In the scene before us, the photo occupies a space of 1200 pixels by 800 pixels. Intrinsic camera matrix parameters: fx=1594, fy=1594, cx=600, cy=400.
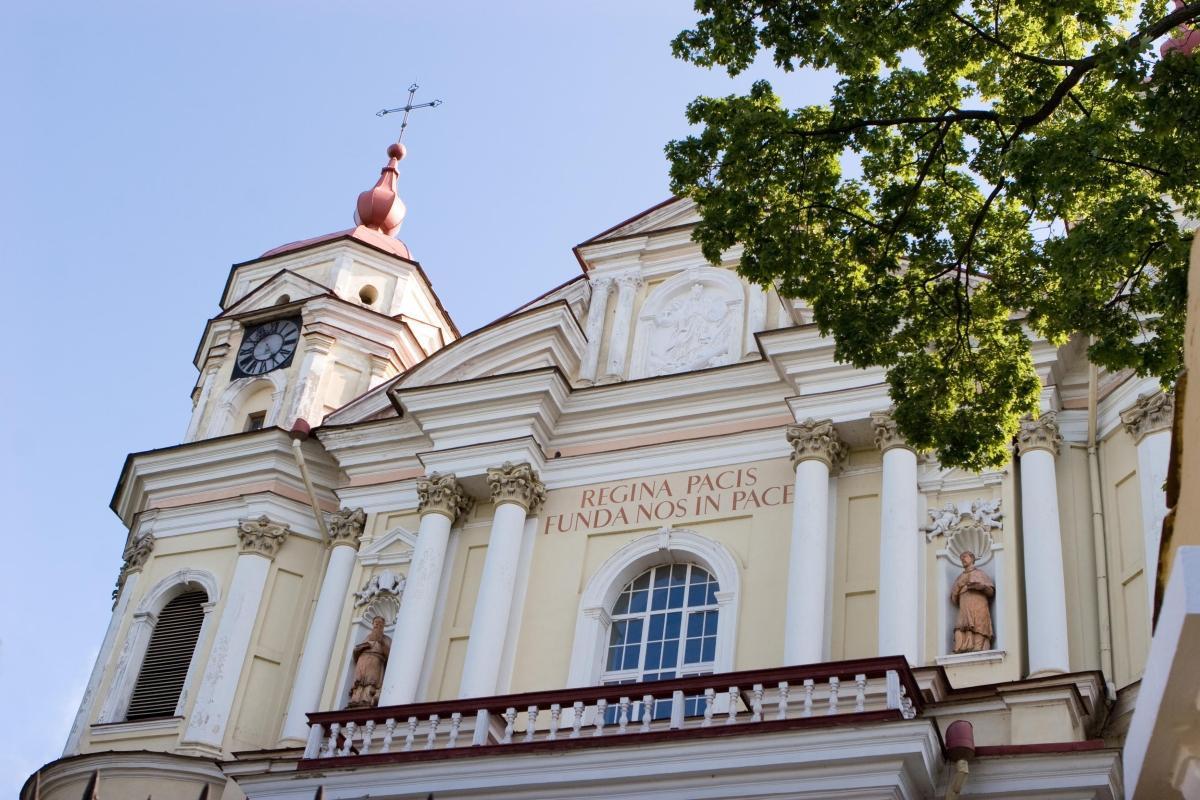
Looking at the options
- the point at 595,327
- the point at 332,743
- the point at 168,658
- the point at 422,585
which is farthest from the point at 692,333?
the point at 168,658

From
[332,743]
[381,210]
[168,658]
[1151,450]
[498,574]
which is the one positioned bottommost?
[332,743]

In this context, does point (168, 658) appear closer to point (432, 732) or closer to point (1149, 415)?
point (432, 732)

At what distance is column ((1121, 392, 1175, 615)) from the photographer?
16.6m

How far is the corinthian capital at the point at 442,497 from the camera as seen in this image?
792 inches

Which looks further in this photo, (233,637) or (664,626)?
(233,637)

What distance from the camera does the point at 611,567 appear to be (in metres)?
19.2

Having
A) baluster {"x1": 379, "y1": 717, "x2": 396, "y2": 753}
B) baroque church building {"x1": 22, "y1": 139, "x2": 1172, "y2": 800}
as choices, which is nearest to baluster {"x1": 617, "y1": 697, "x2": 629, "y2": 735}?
A: baroque church building {"x1": 22, "y1": 139, "x2": 1172, "y2": 800}

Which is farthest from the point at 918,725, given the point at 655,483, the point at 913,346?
the point at 655,483

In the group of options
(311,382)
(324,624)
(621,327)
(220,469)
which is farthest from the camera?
(311,382)

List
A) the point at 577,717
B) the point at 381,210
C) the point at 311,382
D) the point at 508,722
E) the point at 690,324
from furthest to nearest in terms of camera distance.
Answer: the point at 381,210 < the point at 311,382 < the point at 690,324 < the point at 508,722 < the point at 577,717

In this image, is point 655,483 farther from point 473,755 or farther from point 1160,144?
point 1160,144

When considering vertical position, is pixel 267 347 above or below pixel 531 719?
above

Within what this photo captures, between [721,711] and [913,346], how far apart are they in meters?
4.65

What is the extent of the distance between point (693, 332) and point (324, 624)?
614cm
